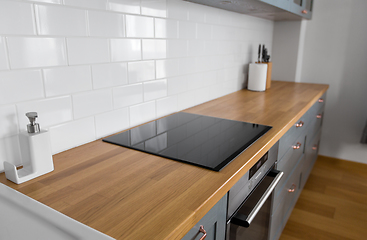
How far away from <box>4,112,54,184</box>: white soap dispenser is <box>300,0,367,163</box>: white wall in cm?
291

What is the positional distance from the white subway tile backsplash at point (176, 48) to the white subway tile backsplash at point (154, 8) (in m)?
0.15

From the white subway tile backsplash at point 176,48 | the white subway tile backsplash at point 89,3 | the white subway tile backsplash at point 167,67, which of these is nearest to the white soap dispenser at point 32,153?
the white subway tile backsplash at point 89,3

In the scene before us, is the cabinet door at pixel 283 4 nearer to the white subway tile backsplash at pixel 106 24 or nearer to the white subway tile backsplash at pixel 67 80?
the white subway tile backsplash at pixel 106 24

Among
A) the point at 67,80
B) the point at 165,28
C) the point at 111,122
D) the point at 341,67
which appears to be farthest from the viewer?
the point at 341,67

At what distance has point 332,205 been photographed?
2324 millimetres

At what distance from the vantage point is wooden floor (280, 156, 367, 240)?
1.98 metres

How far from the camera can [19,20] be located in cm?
83

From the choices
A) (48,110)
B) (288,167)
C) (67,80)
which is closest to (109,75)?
(67,80)

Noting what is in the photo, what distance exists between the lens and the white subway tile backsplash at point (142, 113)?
131cm

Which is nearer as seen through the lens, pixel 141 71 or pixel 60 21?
pixel 60 21

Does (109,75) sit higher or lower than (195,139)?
higher

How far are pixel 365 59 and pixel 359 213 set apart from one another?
1514 millimetres

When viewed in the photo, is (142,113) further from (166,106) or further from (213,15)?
(213,15)

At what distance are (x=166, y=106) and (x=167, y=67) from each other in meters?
0.21
